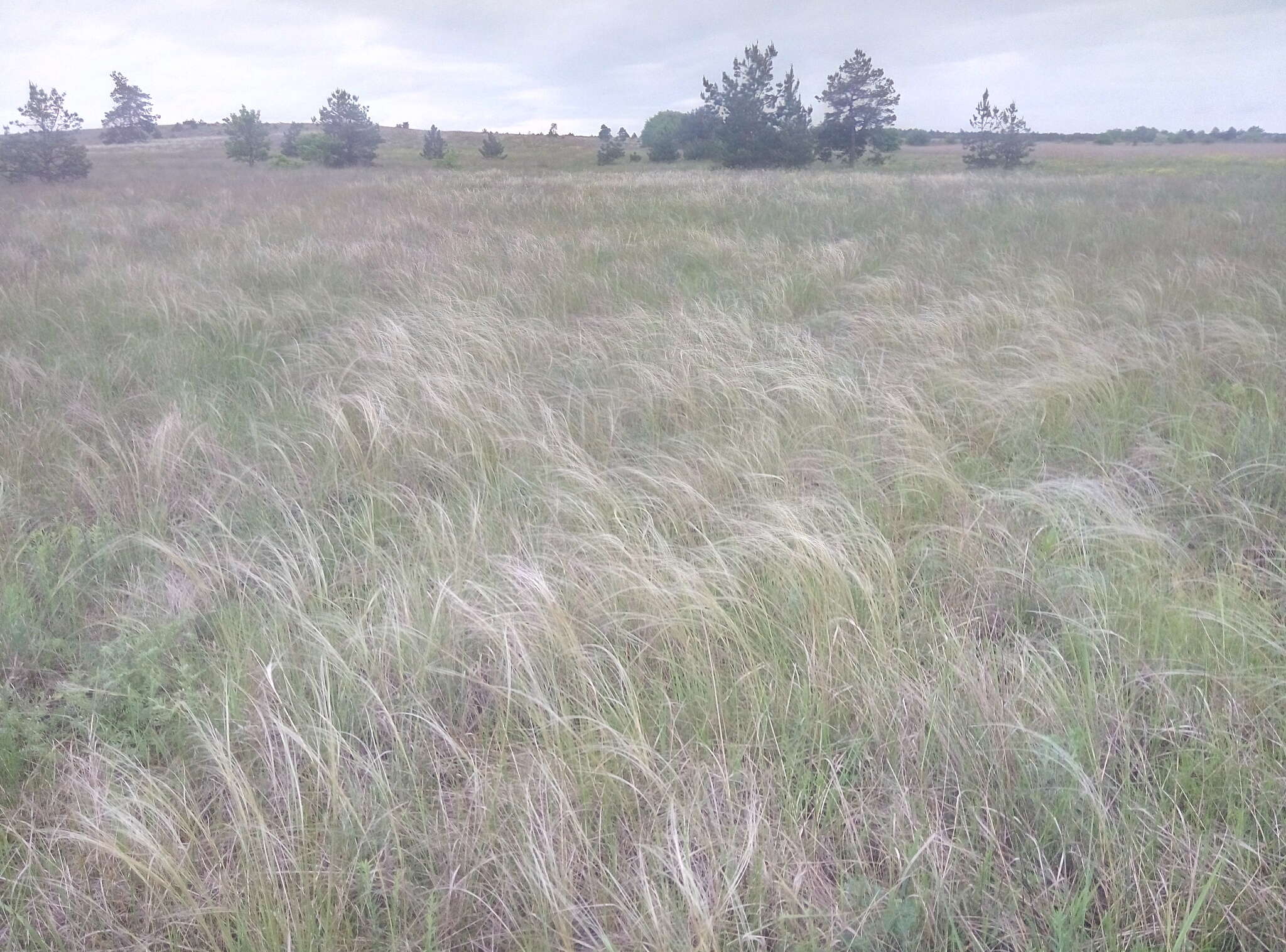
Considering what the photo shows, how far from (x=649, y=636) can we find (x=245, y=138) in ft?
156

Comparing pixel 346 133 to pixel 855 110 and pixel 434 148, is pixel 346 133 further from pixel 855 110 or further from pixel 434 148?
pixel 855 110

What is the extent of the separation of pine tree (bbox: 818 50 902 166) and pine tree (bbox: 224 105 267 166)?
1274 inches

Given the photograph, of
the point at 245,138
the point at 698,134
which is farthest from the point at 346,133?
the point at 698,134

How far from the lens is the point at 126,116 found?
65.8m

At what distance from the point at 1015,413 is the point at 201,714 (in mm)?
3608

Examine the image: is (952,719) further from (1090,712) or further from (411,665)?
(411,665)

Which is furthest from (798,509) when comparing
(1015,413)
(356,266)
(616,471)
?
(356,266)

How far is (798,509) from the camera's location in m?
2.66

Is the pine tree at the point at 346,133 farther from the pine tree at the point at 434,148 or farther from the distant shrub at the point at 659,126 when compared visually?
the distant shrub at the point at 659,126

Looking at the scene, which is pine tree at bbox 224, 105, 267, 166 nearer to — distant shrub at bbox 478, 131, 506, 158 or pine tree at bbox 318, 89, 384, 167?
pine tree at bbox 318, 89, 384, 167

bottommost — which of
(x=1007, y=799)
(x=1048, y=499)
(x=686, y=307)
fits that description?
(x=1007, y=799)

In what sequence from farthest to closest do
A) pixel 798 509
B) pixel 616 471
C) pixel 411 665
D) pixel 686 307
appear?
pixel 686 307
pixel 616 471
pixel 798 509
pixel 411 665

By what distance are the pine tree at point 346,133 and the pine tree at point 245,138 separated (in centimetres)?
354

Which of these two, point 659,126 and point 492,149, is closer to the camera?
point 492,149
